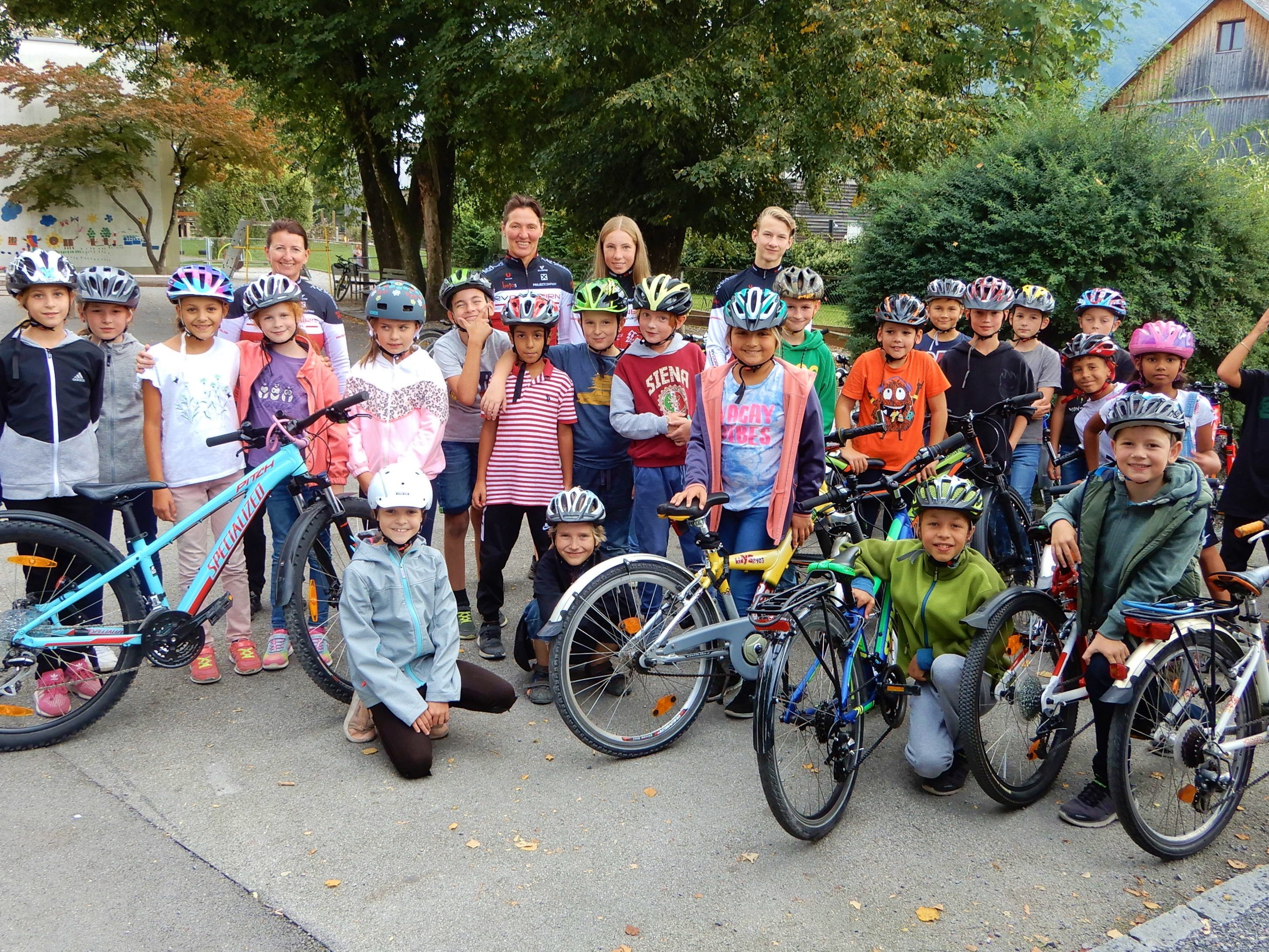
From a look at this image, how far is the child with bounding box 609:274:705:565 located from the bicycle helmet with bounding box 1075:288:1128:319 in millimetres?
2997

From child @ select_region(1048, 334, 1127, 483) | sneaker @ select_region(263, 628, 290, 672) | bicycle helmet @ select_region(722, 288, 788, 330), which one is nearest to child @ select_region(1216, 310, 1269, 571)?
child @ select_region(1048, 334, 1127, 483)

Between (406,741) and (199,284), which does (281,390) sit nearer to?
(199,284)

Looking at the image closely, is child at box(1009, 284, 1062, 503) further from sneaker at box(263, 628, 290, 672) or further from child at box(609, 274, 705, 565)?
sneaker at box(263, 628, 290, 672)

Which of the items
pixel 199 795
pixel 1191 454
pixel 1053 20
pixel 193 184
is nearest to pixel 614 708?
pixel 199 795

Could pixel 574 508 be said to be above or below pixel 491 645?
above

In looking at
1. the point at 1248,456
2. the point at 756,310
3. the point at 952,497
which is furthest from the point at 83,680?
the point at 1248,456

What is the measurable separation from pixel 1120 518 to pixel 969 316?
299 cm

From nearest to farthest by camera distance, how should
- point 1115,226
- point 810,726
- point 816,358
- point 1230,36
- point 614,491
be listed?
point 810,726, point 614,491, point 816,358, point 1115,226, point 1230,36

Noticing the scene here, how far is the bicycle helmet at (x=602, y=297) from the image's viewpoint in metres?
5.55

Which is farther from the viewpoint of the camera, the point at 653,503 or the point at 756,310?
the point at 653,503

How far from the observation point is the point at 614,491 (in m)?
5.87

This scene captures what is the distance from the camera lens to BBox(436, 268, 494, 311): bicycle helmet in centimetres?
582

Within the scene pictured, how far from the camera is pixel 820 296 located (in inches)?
244

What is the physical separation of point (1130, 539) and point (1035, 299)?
3.25 m
